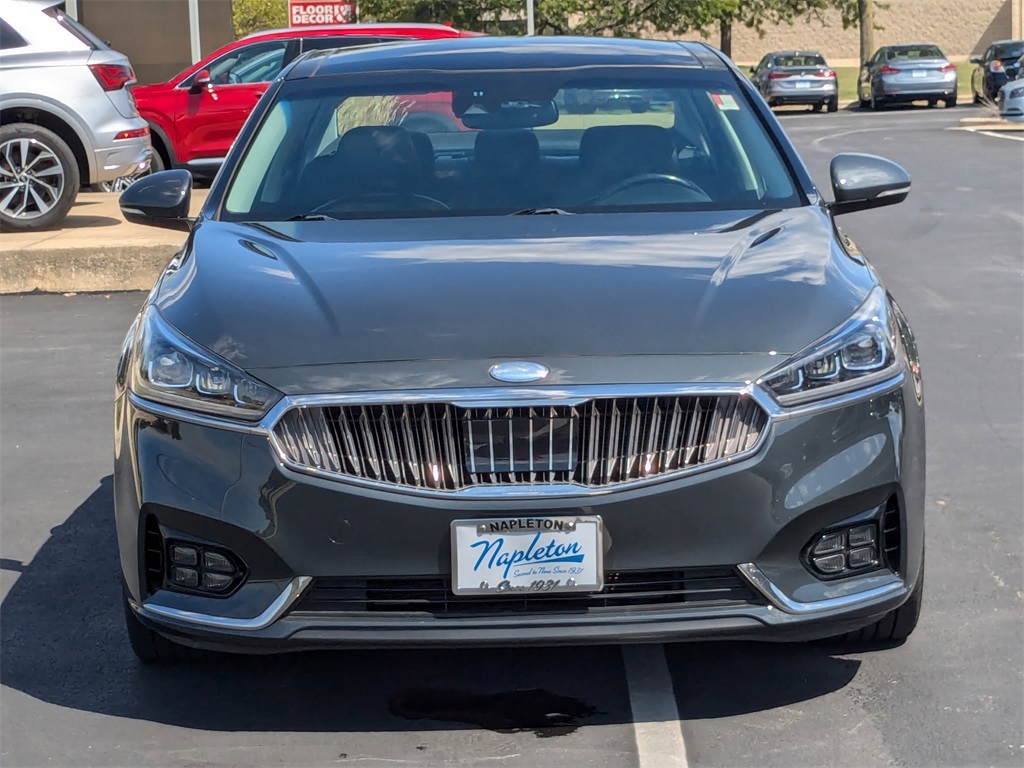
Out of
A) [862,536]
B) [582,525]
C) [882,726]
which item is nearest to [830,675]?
[882,726]

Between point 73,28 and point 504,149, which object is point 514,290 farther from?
point 73,28

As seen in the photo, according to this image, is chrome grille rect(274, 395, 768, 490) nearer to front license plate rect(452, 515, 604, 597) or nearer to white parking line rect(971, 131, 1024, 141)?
front license plate rect(452, 515, 604, 597)

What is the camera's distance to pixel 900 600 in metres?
3.57

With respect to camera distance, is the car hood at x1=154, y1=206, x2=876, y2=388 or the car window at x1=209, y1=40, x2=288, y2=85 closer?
the car hood at x1=154, y1=206, x2=876, y2=388

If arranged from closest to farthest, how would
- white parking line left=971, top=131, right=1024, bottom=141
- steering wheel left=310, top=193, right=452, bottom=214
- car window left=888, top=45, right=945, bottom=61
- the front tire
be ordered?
the front tire < steering wheel left=310, top=193, right=452, bottom=214 < white parking line left=971, top=131, right=1024, bottom=141 < car window left=888, top=45, right=945, bottom=61

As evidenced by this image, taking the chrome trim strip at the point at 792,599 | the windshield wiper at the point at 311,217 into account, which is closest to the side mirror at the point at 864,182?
the windshield wiper at the point at 311,217

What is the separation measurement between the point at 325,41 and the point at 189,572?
13.5 m

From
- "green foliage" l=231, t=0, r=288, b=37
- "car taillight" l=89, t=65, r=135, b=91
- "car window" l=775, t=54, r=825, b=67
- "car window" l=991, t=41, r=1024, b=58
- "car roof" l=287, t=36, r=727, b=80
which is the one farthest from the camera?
"green foliage" l=231, t=0, r=288, b=37

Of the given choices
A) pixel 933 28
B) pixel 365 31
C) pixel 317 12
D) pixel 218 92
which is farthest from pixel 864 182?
pixel 933 28

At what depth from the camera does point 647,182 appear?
15.5ft

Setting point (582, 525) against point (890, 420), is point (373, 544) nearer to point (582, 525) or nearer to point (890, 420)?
point (582, 525)

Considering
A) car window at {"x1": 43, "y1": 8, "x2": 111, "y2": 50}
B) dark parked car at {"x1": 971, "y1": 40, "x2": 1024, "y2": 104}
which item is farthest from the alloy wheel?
dark parked car at {"x1": 971, "y1": 40, "x2": 1024, "y2": 104}

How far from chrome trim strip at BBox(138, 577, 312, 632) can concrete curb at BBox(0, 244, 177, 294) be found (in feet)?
22.3

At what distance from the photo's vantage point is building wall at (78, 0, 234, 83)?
2794cm
